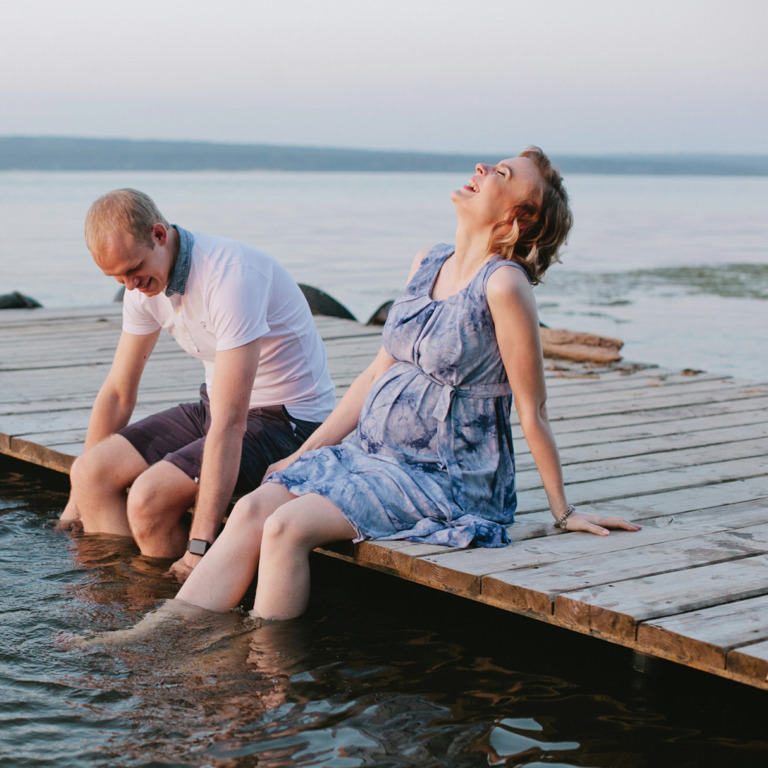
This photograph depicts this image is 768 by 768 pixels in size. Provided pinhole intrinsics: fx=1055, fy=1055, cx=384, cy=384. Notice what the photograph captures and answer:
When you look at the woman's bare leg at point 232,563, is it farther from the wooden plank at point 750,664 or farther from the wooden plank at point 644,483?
the wooden plank at point 750,664

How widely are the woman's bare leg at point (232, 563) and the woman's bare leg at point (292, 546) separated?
0.06 m

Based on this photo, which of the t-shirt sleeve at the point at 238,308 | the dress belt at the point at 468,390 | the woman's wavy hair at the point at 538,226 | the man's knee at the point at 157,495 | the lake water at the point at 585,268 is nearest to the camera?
the woman's wavy hair at the point at 538,226

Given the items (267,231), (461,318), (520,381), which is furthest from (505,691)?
(267,231)

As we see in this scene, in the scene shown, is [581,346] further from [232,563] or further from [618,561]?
[232,563]

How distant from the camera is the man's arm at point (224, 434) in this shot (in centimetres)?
328

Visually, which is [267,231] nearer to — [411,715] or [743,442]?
[743,442]

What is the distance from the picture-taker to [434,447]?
321cm

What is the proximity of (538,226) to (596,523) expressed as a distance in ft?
3.13

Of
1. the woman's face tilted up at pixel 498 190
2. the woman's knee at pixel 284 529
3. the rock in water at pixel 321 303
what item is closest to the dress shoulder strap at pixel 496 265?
the woman's face tilted up at pixel 498 190

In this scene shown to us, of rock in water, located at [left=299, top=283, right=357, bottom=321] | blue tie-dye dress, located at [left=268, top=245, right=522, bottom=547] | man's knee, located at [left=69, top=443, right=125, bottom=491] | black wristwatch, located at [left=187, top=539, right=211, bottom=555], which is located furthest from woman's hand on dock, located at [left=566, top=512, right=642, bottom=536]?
rock in water, located at [left=299, top=283, right=357, bottom=321]

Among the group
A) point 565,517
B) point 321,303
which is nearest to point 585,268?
point 321,303

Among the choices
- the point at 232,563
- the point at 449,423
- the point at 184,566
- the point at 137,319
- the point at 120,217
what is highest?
the point at 120,217

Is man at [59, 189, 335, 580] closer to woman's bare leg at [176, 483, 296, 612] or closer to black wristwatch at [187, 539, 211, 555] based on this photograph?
black wristwatch at [187, 539, 211, 555]

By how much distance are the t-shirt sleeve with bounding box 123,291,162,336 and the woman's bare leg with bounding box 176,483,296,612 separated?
3.09ft
